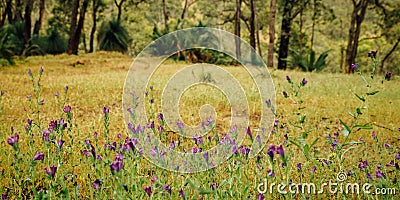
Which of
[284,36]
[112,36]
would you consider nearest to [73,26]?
[112,36]

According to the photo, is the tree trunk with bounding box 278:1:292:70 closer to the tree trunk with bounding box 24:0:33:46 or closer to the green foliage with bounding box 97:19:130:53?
the green foliage with bounding box 97:19:130:53

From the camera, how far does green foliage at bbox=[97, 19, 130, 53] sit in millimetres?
20641

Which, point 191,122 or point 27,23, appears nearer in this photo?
point 191,122

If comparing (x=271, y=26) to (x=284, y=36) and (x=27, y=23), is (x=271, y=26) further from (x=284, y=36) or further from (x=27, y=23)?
(x=27, y=23)

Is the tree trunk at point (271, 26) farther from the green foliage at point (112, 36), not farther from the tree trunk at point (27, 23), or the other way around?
the tree trunk at point (27, 23)

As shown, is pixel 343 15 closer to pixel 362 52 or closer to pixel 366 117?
pixel 362 52

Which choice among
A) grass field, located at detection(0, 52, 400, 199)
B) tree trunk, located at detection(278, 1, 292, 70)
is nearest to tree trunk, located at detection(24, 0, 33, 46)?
grass field, located at detection(0, 52, 400, 199)

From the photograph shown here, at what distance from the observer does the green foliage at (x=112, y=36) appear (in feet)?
67.7

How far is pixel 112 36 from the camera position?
20.9 meters

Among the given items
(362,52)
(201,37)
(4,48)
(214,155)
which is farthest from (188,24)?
(362,52)

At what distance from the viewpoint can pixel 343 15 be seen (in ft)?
127

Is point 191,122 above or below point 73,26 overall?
below

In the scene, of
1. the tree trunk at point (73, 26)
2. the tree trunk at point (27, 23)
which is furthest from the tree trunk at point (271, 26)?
the tree trunk at point (27, 23)

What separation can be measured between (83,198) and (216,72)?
22.0 ft
